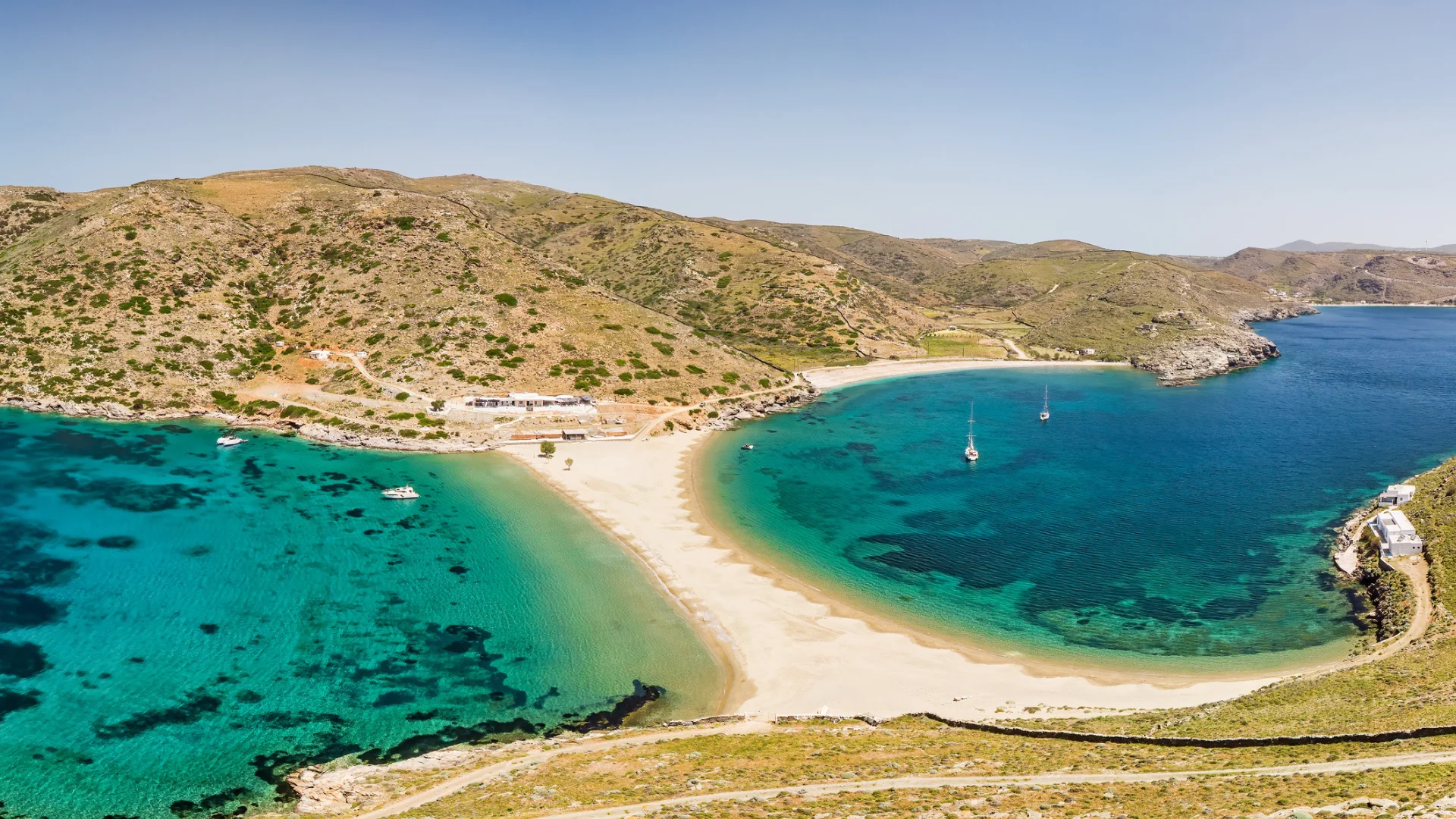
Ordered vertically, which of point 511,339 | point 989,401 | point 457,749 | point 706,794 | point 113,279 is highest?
point 113,279

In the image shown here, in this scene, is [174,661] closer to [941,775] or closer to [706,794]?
[706,794]

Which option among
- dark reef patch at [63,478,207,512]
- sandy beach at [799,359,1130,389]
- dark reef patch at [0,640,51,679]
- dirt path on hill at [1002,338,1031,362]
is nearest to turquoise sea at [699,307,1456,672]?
sandy beach at [799,359,1130,389]

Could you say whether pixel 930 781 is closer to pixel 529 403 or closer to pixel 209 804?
pixel 209 804

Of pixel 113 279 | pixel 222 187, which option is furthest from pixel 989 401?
pixel 222 187

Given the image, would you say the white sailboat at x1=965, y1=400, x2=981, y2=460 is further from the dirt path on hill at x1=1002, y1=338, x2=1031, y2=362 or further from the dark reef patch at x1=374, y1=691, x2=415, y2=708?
the dark reef patch at x1=374, y1=691, x2=415, y2=708

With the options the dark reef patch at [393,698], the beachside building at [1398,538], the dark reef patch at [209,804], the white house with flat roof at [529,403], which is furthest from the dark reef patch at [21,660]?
the beachside building at [1398,538]

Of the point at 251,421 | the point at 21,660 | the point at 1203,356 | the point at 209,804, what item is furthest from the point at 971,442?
the point at 1203,356

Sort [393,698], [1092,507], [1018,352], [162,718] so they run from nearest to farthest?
[162,718]
[393,698]
[1092,507]
[1018,352]

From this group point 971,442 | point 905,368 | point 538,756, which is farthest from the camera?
point 905,368
